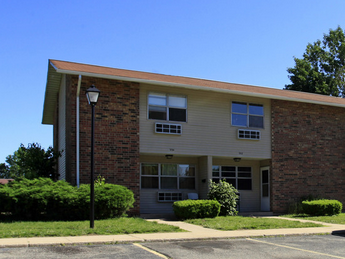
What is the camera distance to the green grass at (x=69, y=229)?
9891 millimetres

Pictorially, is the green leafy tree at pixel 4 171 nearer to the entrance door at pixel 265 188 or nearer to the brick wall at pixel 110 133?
the entrance door at pixel 265 188

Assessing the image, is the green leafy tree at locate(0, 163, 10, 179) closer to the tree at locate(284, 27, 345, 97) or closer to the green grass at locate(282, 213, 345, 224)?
the tree at locate(284, 27, 345, 97)

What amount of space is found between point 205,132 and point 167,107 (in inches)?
78.9

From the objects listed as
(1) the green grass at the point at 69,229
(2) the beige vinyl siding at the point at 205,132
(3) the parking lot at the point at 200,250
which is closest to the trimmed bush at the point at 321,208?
(2) the beige vinyl siding at the point at 205,132

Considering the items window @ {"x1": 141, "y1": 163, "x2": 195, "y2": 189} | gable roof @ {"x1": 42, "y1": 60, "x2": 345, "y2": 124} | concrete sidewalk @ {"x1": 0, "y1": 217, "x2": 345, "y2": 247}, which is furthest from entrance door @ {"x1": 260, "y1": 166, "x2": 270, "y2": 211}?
concrete sidewalk @ {"x1": 0, "y1": 217, "x2": 345, "y2": 247}

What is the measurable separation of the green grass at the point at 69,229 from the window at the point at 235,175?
25.1 feet

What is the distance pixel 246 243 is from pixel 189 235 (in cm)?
159

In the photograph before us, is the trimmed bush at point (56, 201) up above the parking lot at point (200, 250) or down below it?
above

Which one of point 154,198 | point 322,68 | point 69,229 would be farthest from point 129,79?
point 322,68

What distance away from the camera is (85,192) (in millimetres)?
13375

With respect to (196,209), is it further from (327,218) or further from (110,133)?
(327,218)

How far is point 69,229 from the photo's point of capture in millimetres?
10758

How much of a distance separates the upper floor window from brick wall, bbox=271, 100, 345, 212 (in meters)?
4.45

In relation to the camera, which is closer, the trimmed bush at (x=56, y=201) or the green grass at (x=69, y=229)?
the green grass at (x=69, y=229)
